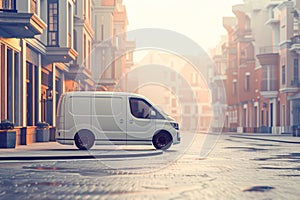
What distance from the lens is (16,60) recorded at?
82.5 feet

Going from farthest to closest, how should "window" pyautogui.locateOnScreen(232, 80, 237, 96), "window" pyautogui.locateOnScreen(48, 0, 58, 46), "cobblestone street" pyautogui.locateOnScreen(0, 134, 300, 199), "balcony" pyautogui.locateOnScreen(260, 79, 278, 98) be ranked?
1. "window" pyautogui.locateOnScreen(232, 80, 237, 96)
2. "balcony" pyautogui.locateOnScreen(260, 79, 278, 98)
3. "window" pyautogui.locateOnScreen(48, 0, 58, 46)
4. "cobblestone street" pyautogui.locateOnScreen(0, 134, 300, 199)

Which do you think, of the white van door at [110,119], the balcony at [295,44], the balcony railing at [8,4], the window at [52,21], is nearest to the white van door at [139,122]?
the white van door at [110,119]

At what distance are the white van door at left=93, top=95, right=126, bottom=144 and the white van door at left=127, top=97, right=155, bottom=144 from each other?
231 mm

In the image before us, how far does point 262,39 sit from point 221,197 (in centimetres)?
5861

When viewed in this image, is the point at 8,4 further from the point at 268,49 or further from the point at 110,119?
the point at 268,49

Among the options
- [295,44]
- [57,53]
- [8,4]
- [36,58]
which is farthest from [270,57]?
[8,4]

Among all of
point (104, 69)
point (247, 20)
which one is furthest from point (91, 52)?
point (247, 20)

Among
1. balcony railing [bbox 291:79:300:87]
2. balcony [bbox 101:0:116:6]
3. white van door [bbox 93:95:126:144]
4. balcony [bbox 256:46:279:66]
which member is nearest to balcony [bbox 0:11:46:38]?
white van door [bbox 93:95:126:144]

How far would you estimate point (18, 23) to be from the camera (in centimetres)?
2073

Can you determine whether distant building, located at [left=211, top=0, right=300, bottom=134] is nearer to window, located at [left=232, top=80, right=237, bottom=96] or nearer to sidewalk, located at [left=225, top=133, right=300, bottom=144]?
window, located at [left=232, top=80, right=237, bottom=96]

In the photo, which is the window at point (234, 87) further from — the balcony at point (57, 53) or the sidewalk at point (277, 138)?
the balcony at point (57, 53)

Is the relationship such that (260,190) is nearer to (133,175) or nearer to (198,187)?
(198,187)

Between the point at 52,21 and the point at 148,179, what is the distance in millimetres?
21570

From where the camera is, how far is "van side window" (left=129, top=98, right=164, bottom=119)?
21.5m
